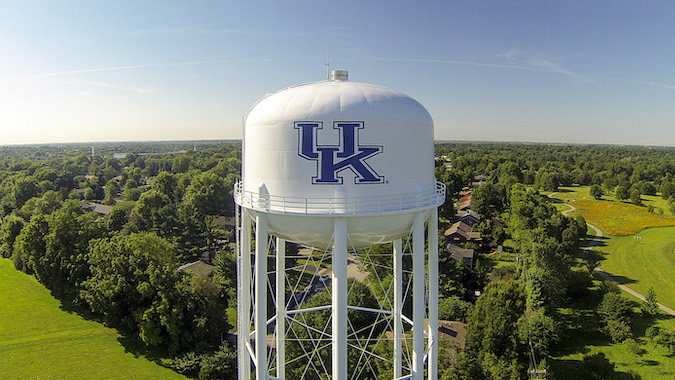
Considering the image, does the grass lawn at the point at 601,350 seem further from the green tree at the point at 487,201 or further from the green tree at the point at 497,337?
the green tree at the point at 487,201

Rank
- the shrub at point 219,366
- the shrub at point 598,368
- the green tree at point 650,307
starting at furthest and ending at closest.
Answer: the green tree at point 650,307 < the shrub at point 219,366 < the shrub at point 598,368

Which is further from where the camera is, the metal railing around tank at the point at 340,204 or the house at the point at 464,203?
the house at the point at 464,203

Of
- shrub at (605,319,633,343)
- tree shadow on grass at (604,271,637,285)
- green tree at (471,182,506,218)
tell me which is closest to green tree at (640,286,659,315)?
shrub at (605,319,633,343)

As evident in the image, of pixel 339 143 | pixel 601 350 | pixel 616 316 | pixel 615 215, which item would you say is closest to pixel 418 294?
pixel 339 143

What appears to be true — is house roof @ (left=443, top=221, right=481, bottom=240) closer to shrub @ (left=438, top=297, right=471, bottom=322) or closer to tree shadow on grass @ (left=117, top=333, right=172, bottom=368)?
shrub @ (left=438, top=297, right=471, bottom=322)

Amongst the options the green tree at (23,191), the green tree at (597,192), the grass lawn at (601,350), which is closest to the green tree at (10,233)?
the green tree at (23,191)

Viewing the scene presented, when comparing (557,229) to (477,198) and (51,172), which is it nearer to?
(477,198)

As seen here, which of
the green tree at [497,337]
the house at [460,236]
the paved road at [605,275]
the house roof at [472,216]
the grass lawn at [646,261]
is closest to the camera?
the green tree at [497,337]
